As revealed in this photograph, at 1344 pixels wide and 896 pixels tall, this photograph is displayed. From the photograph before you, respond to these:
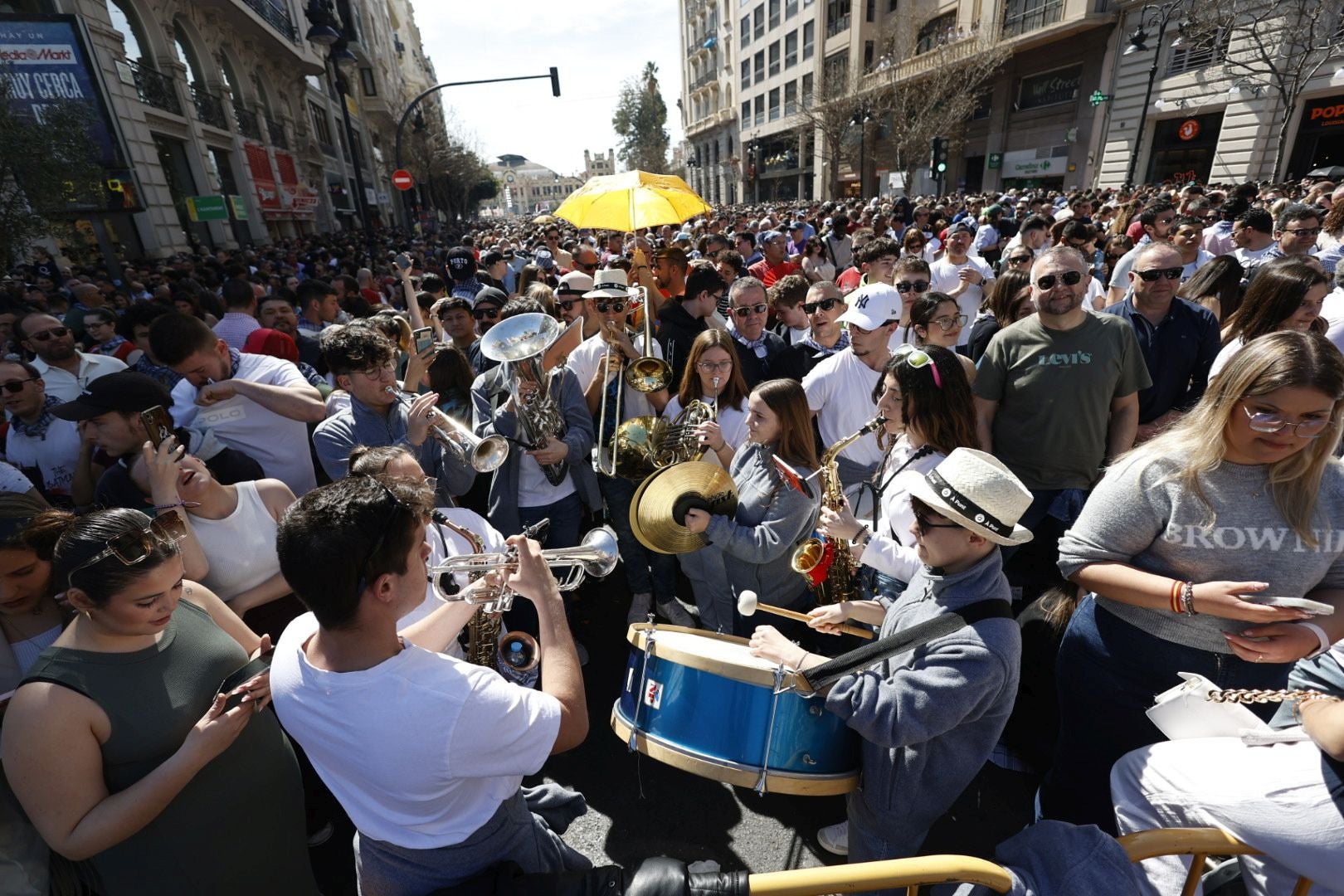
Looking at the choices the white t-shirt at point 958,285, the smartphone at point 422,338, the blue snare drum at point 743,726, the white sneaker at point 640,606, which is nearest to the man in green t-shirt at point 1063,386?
the blue snare drum at point 743,726

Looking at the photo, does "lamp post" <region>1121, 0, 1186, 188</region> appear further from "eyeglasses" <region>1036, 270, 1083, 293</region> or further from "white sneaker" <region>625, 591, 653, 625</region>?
"white sneaker" <region>625, 591, 653, 625</region>

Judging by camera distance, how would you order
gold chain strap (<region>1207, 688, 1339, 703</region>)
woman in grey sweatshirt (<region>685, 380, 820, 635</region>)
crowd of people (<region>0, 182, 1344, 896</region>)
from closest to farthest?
crowd of people (<region>0, 182, 1344, 896</region>)
gold chain strap (<region>1207, 688, 1339, 703</region>)
woman in grey sweatshirt (<region>685, 380, 820, 635</region>)

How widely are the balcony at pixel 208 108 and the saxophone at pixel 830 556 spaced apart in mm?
25005

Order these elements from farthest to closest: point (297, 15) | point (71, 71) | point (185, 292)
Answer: point (297, 15) → point (71, 71) → point (185, 292)

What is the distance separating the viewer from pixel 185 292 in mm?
7230

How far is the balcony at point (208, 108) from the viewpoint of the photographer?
63.6 feet

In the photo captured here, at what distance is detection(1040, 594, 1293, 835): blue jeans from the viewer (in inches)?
81.7

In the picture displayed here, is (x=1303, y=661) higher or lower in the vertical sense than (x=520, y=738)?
lower

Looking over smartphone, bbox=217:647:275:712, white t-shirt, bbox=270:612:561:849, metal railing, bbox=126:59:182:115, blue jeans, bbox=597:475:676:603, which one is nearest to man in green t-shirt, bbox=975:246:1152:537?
blue jeans, bbox=597:475:676:603

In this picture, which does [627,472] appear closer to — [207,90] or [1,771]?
[1,771]

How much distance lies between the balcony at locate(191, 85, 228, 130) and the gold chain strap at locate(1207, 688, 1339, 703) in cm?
2660

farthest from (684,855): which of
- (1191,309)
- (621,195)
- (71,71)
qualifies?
(71,71)

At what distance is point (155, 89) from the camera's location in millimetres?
A: 16844

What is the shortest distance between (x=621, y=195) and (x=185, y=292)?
5.57 meters
